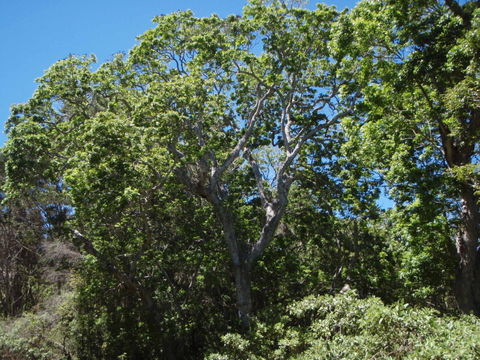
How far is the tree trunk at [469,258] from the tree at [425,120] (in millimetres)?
17

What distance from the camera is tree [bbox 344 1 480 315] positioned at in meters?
8.20

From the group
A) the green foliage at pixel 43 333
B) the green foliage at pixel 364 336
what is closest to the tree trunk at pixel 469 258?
the green foliage at pixel 364 336

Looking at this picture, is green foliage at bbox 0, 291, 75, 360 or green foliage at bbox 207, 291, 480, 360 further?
green foliage at bbox 0, 291, 75, 360

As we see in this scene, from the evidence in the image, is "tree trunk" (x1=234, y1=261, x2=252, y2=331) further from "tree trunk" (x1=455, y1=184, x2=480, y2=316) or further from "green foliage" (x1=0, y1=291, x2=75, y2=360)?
"green foliage" (x1=0, y1=291, x2=75, y2=360)

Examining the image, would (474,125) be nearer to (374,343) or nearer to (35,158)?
(374,343)

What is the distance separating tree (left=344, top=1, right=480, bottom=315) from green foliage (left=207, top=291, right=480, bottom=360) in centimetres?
219

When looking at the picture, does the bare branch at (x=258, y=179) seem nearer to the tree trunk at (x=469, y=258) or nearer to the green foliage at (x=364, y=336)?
the green foliage at (x=364, y=336)

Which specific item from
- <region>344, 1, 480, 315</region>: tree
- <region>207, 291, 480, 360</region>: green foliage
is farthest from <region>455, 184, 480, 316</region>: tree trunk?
<region>207, 291, 480, 360</region>: green foliage

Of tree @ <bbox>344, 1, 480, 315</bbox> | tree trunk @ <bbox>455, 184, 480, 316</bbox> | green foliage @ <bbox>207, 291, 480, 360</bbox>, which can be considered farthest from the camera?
tree trunk @ <bbox>455, 184, 480, 316</bbox>

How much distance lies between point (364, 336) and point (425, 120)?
4423 mm

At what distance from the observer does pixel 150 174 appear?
10.6m

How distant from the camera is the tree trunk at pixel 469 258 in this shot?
8562 millimetres

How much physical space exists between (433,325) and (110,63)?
9749 millimetres

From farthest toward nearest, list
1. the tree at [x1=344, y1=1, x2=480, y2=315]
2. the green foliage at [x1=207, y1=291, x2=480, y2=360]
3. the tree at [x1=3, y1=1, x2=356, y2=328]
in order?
the tree at [x1=3, y1=1, x2=356, y2=328] < the tree at [x1=344, y1=1, x2=480, y2=315] < the green foliage at [x1=207, y1=291, x2=480, y2=360]
